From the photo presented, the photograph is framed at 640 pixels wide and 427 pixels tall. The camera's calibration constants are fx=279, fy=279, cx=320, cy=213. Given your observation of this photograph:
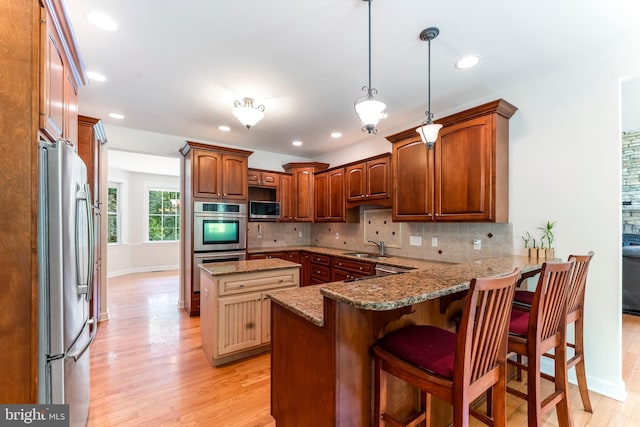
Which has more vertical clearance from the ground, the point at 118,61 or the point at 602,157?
the point at 118,61

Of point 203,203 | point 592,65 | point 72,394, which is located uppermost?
point 592,65

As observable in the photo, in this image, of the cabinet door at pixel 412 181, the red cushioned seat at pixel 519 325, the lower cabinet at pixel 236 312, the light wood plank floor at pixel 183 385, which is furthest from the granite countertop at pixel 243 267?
the red cushioned seat at pixel 519 325

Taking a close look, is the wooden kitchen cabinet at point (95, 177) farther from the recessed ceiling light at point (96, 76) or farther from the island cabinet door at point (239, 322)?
the island cabinet door at point (239, 322)


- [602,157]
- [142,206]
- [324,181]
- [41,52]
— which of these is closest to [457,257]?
[602,157]

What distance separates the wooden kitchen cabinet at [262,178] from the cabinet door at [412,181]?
229 cm

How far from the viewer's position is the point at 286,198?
5.16 meters

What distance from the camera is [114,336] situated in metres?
3.31

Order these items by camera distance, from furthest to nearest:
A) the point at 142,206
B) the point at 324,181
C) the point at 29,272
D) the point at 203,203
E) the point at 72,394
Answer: the point at 142,206, the point at 324,181, the point at 203,203, the point at 72,394, the point at 29,272

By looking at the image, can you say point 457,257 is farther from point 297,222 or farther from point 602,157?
point 297,222

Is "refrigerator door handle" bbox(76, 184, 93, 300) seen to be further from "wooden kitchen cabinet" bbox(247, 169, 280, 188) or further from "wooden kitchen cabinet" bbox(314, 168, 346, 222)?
"wooden kitchen cabinet" bbox(314, 168, 346, 222)

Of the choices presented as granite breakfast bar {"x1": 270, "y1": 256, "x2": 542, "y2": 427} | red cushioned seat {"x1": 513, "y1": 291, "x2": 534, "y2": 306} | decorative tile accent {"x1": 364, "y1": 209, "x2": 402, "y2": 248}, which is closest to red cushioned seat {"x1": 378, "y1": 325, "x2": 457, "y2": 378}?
granite breakfast bar {"x1": 270, "y1": 256, "x2": 542, "y2": 427}

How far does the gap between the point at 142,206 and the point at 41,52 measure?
7.04m

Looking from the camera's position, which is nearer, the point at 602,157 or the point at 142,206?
the point at 602,157

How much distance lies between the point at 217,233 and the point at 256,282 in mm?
1695
